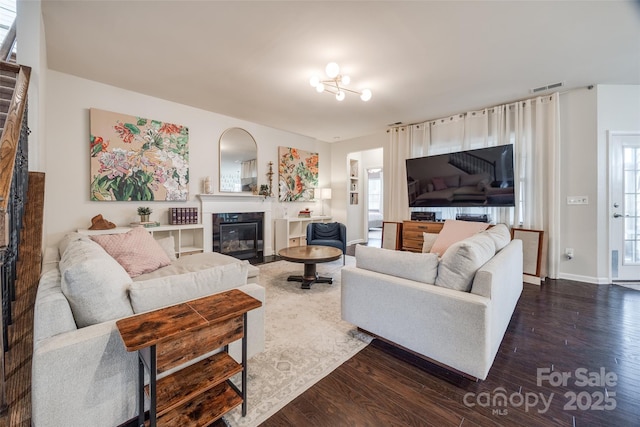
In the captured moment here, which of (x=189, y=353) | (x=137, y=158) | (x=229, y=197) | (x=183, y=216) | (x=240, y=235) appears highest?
(x=137, y=158)

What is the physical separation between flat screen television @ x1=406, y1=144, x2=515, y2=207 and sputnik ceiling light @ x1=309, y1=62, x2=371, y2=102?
2034 mm

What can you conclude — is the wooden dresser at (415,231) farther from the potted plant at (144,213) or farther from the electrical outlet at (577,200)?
the potted plant at (144,213)

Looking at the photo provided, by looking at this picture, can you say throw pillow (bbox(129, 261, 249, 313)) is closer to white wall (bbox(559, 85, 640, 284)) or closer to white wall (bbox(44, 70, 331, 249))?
white wall (bbox(44, 70, 331, 249))

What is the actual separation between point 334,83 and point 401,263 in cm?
253

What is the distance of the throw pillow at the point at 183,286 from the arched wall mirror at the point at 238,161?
3392 millimetres

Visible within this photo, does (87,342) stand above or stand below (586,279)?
above

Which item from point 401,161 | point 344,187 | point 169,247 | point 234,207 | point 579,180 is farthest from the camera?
point 344,187

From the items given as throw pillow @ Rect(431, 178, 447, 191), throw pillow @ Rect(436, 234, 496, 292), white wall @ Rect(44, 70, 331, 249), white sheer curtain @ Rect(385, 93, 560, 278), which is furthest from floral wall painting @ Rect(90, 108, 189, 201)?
white sheer curtain @ Rect(385, 93, 560, 278)

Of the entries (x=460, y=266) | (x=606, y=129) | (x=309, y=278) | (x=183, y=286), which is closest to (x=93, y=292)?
(x=183, y=286)

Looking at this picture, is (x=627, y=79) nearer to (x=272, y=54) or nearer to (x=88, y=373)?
(x=272, y=54)

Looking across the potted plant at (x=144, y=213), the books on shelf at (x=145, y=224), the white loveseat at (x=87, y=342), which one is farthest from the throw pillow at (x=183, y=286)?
the potted plant at (x=144, y=213)

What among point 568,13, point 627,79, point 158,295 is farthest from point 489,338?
point 627,79

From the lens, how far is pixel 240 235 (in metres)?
4.90

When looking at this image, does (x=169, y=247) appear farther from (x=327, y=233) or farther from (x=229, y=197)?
(x=327, y=233)
